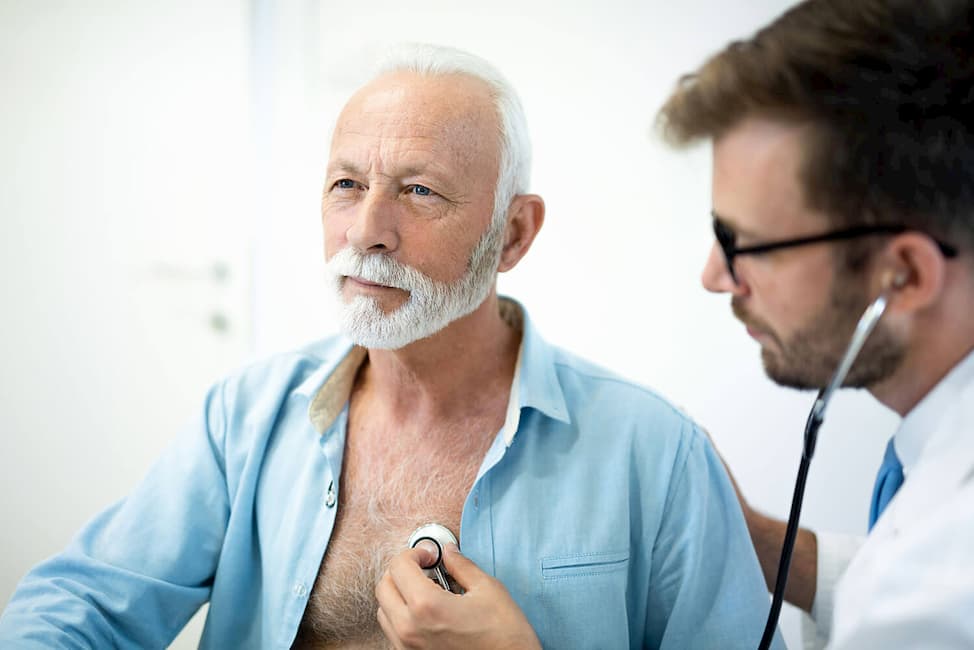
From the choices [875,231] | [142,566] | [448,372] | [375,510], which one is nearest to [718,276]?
[875,231]

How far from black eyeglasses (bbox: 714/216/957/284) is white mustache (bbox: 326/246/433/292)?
1.82 feet

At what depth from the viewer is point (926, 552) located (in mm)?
760

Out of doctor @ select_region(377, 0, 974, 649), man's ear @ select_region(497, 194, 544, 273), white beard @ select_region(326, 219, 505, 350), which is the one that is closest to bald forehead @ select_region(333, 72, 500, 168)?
man's ear @ select_region(497, 194, 544, 273)

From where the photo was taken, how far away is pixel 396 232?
52.9 inches

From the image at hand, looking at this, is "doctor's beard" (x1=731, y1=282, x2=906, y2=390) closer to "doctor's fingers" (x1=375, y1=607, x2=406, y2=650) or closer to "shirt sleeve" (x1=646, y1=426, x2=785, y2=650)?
"shirt sleeve" (x1=646, y1=426, x2=785, y2=650)

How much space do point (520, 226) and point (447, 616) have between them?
76 centimetres

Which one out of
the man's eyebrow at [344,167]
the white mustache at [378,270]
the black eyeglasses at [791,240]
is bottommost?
the white mustache at [378,270]

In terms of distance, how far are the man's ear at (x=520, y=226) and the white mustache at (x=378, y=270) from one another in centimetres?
22

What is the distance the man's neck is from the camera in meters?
1.47

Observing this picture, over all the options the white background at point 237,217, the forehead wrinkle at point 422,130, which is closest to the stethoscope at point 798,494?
the forehead wrinkle at point 422,130

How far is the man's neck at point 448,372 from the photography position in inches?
58.1

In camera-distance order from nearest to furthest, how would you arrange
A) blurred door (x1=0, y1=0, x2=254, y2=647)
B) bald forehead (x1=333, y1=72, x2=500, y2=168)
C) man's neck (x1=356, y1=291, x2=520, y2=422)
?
bald forehead (x1=333, y1=72, x2=500, y2=168) → man's neck (x1=356, y1=291, x2=520, y2=422) → blurred door (x1=0, y1=0, x2=254, y2=647)

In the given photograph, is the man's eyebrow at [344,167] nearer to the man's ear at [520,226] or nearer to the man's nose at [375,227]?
the man's nose at [375,227]

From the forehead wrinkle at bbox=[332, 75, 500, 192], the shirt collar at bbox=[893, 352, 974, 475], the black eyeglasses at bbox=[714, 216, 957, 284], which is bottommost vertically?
the shirt collar at bbox=[893, 352, 974, 475]
